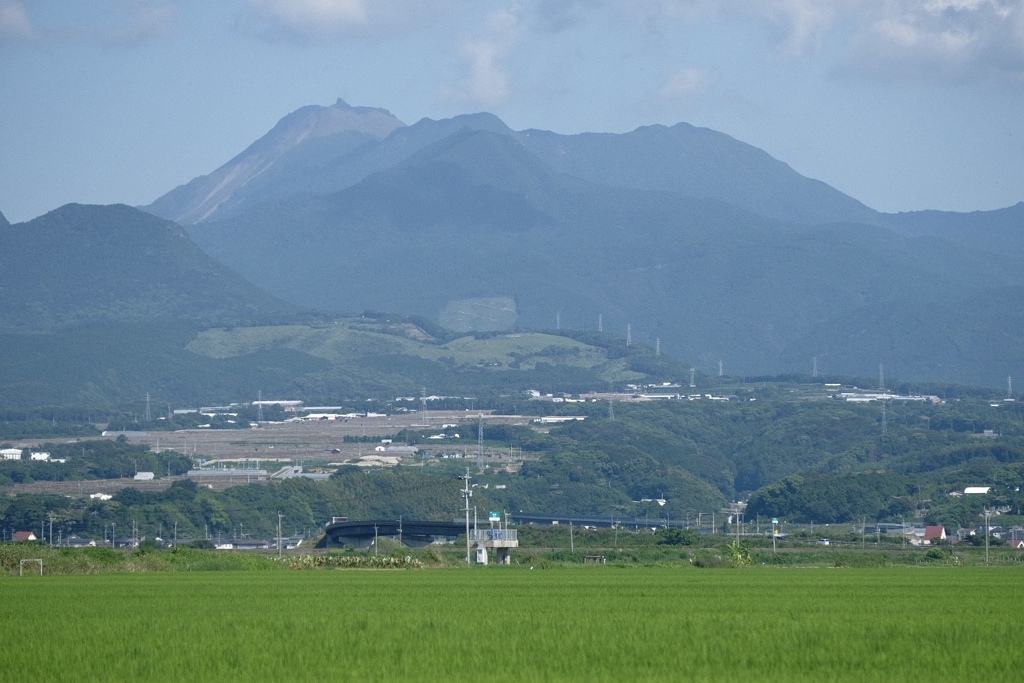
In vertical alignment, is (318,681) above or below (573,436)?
below

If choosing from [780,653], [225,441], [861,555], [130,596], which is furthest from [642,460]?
[780,653]

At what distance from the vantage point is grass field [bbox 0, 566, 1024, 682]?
76.4 ft

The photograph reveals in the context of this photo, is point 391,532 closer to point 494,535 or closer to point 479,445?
point 494,535

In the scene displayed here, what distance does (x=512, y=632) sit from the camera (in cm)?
2783

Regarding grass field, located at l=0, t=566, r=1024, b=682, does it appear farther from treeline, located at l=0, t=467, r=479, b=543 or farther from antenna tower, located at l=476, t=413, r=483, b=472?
antenna tower, located at l=476, t=413, r=483, b=472

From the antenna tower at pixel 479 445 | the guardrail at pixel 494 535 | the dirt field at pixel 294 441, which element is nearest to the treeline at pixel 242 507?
the antenna tower at pixel 479 445

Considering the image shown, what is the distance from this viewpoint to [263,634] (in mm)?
27516

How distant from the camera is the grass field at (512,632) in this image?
2330 cm

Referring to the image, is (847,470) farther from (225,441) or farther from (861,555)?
(861,555)

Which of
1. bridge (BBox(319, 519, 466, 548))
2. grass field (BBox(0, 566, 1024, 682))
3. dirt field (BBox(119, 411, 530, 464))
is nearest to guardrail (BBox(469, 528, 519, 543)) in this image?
bridge (BBox(319, 519, 466, 548))

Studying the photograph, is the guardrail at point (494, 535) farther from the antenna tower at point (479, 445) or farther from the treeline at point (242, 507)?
the antenna tower at point (479, 445)

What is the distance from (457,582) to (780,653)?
67.4ft

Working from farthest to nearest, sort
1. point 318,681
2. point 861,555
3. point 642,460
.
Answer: point 642,460
point 861,555
point 318,681

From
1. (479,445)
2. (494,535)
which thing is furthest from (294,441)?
(494,535)
